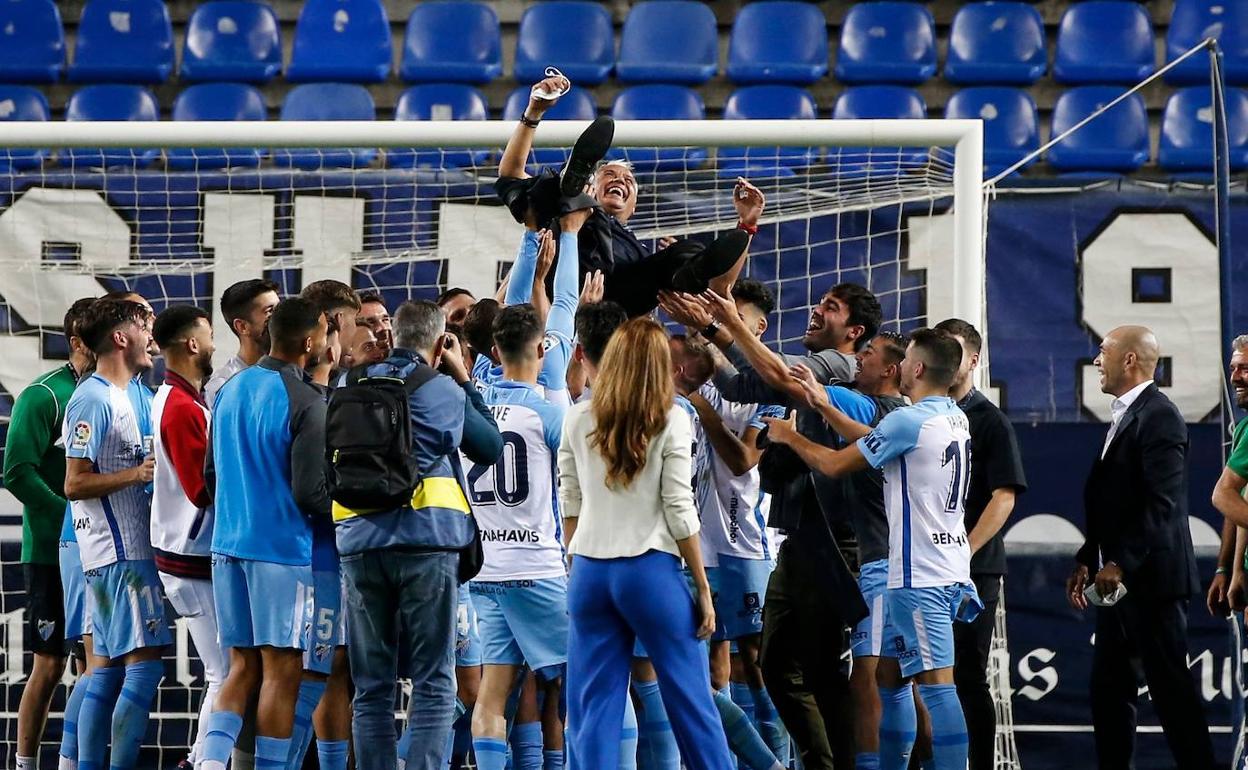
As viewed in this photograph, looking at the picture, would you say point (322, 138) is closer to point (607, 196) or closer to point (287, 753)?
point (607, 196)

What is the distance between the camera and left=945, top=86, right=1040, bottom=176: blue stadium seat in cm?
1112

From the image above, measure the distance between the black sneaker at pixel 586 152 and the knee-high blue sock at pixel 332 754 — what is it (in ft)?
7.62

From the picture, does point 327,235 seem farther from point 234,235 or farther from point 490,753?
point 490,753

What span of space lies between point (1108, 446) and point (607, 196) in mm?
2491

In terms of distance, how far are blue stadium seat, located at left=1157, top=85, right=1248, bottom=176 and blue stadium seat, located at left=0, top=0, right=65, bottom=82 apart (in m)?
8.07

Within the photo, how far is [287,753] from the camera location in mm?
5566

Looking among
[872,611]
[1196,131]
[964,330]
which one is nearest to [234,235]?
[964,330]

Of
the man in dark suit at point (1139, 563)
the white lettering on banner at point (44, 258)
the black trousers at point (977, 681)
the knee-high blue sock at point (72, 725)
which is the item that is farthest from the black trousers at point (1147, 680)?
the white lettering on banner at point (44, 258)

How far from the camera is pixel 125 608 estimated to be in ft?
20.7

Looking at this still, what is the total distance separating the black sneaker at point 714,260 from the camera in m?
6.05

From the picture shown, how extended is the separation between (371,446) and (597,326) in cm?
97

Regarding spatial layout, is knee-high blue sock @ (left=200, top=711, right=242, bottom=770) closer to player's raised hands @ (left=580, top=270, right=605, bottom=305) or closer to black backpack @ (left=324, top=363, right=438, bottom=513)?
black backpack @ (left=324, top=363, right=438, bottom=513)

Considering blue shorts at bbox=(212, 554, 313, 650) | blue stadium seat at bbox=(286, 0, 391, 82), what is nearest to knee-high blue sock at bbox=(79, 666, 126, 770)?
blue shorts at bbox=(212, 554, 313, 650)

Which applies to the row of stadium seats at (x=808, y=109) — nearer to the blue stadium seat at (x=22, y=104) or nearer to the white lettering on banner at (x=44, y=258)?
the blue stadium seat at (x=22, y=104)
